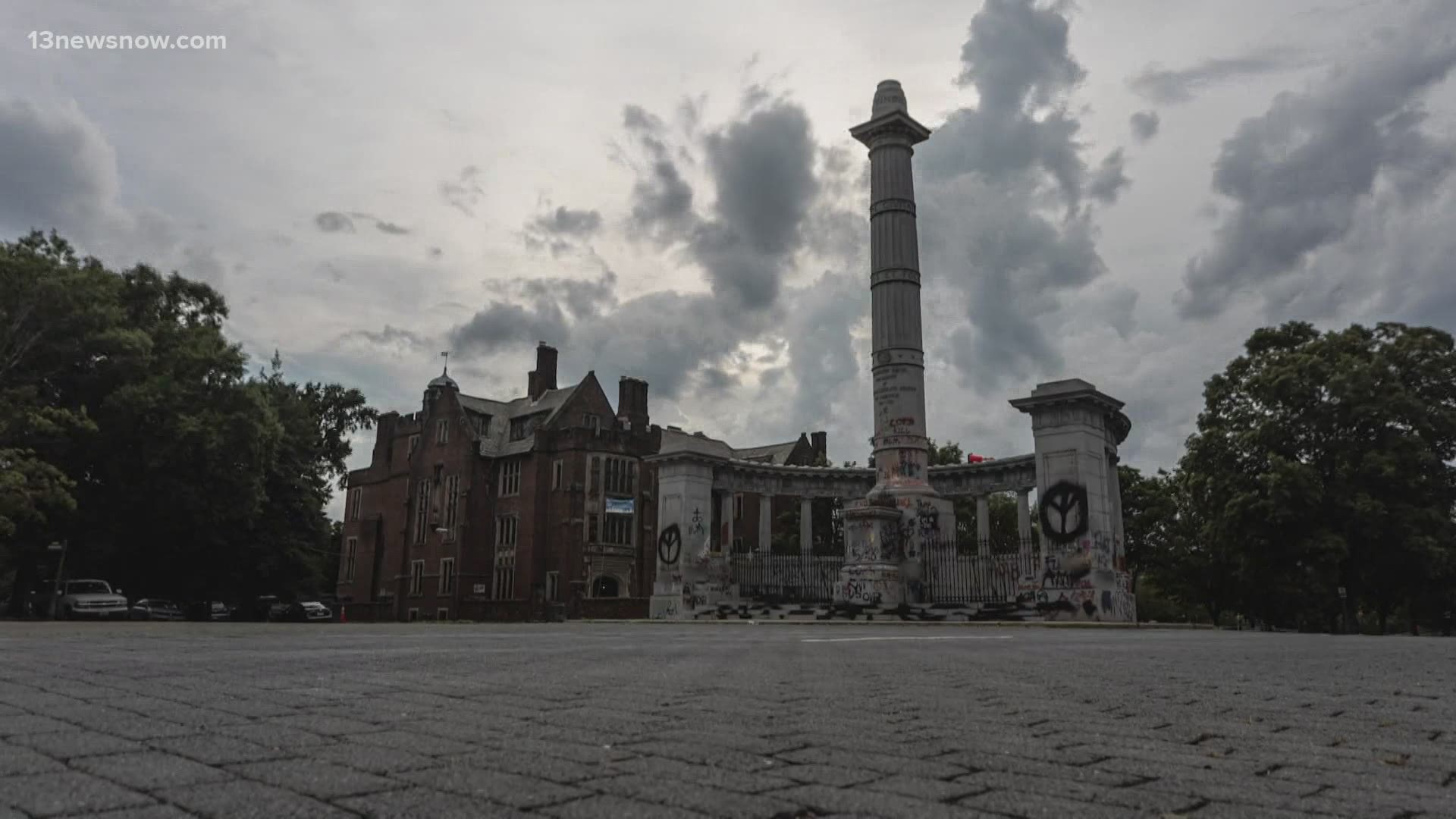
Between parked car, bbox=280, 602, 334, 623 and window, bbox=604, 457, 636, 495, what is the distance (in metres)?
15.2

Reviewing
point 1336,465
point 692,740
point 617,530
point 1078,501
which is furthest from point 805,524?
point 692,740

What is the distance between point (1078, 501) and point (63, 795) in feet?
94.3

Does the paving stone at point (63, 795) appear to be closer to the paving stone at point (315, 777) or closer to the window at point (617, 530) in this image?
the paving stone at point (315, 777)

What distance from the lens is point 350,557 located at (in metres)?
62.0

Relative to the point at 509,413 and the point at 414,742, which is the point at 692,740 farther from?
the point at 509,413

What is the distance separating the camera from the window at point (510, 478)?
54.2 meters

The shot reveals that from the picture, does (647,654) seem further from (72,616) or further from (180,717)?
(72,616)

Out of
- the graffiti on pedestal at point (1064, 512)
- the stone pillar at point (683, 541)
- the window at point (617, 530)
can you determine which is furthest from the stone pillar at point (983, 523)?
the window at point (617, 530)

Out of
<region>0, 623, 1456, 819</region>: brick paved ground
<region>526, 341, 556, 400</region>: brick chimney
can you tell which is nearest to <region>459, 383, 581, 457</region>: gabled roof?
<region>526, 341, 556, 400</region>: brick chimney

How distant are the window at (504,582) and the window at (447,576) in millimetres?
2429

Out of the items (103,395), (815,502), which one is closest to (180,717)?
(103,395)

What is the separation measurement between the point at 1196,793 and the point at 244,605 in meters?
47.7

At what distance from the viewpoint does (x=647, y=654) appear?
8758mm

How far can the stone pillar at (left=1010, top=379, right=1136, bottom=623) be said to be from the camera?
27906 millimetres
